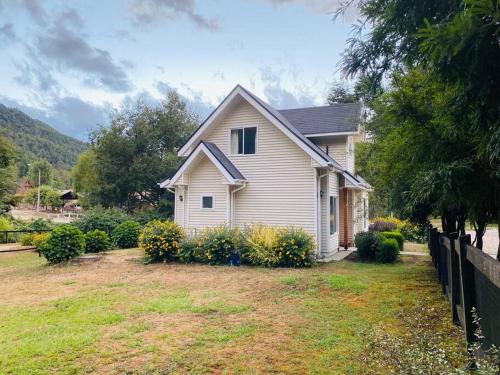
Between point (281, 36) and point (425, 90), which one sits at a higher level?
point (281, 36)

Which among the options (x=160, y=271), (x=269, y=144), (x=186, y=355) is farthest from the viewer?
(x=269, y=144)

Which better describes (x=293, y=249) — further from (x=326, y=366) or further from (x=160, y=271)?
(x=326, y=366)

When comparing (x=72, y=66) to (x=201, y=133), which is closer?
(x=201, y=133)

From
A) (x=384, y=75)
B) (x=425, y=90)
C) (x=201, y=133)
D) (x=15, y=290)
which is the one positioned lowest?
(x=15, y=290)

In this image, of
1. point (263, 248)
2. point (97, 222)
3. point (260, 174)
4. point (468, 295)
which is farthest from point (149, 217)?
point (468, 295)

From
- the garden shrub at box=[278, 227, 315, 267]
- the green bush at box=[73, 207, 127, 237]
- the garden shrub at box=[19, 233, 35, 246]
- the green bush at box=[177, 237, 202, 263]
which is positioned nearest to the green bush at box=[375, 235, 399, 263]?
the garden shrub at box=[278, 227, 315, 267]

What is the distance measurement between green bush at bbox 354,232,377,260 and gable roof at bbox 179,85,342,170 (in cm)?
293

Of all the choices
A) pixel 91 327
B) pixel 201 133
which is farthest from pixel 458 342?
pixel 201 133

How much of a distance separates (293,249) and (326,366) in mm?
7051

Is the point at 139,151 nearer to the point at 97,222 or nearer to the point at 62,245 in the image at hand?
the point at 97,222

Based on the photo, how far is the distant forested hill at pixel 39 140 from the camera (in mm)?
89250

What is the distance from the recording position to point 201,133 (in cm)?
1445

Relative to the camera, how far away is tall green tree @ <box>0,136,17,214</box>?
2847cm

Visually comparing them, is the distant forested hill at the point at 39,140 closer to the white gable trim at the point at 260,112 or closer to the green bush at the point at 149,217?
the green bush at the point at 149,217
